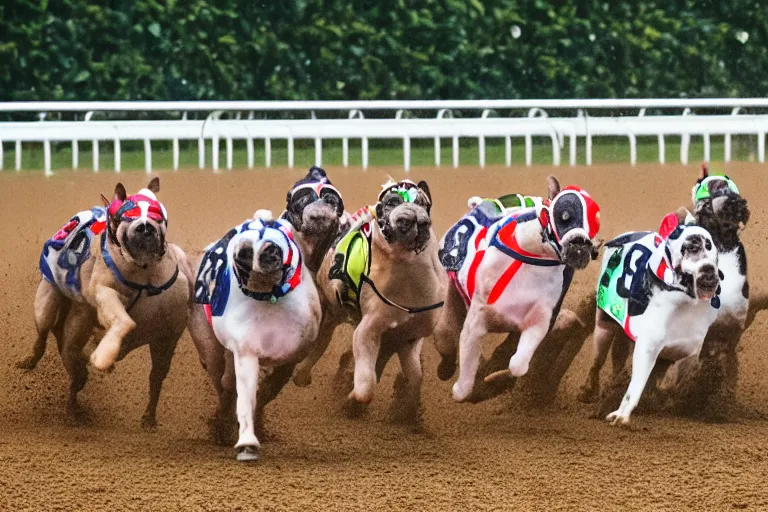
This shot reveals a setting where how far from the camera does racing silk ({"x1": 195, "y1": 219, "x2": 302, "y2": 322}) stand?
739 cm

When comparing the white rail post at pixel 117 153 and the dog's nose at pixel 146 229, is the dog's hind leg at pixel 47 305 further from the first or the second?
the white rail post at pixel 117 153

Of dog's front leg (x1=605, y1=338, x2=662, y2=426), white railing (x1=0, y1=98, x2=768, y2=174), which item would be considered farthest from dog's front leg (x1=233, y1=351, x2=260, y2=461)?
white railing (x1=0, y1=98, x2=768, y2=174)

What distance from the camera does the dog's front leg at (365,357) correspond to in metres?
7.87

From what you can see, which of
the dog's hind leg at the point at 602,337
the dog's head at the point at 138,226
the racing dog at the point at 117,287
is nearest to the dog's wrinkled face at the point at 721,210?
the dog's hind leg at the point at 602,337

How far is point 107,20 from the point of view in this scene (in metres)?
18.0

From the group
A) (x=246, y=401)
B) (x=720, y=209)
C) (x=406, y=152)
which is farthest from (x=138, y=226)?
(x=406, y=152)

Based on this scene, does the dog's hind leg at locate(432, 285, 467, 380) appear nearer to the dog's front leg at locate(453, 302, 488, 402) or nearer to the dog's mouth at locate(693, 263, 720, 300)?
the dog's front leg at locate(453, 302, 488, 402)

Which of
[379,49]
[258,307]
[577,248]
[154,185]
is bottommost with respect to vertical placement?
[258,307]

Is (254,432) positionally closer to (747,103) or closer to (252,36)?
(747,103)

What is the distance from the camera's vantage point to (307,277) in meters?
7.70

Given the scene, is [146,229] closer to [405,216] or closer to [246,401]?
[246,401]

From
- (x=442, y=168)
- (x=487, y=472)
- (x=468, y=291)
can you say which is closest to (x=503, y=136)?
(x=442, y=168)

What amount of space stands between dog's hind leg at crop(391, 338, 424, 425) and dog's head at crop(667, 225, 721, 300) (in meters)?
1.25

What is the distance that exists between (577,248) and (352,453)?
130 centimetres
